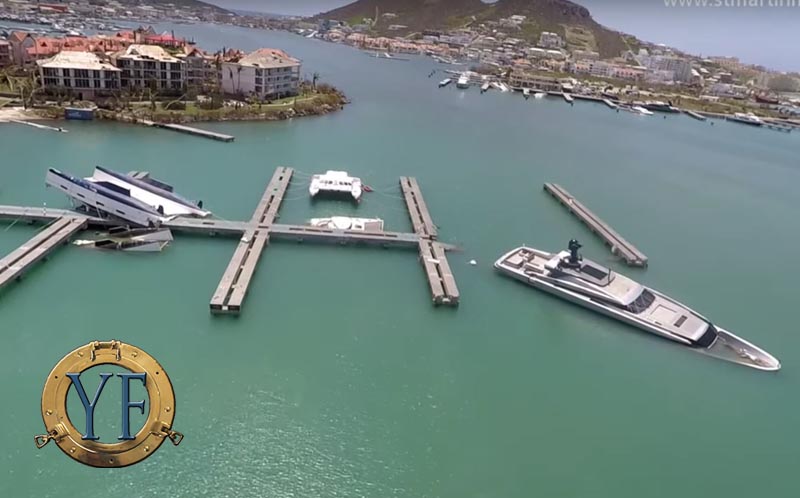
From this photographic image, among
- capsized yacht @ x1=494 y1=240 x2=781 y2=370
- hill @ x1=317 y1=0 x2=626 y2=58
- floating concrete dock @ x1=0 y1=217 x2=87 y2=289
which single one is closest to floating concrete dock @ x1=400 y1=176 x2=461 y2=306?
capsized yacht @ x1=494 y1=240 x2=781 y2=370

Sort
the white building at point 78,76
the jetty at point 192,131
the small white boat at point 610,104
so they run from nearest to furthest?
the jetty at point 192,131
the white building at point 78,76
the small white boat at point 610,104

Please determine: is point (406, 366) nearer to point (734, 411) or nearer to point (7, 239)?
point (734, 411)

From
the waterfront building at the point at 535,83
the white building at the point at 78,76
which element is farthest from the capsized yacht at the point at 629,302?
the waterfront building at the point at 535,83

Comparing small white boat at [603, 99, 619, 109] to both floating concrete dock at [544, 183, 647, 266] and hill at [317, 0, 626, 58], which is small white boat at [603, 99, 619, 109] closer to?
floating concrete dock at [544, 183, 647, 266]

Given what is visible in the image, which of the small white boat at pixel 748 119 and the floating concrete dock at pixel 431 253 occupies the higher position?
the small white boat at pixel 748 119

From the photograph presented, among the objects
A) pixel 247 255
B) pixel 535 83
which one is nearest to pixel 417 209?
pixel 247 255

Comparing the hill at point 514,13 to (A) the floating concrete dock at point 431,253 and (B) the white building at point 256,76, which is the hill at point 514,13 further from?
(A) the floating concrete dock at point 431,253

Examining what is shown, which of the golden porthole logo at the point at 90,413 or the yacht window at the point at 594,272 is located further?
the yacht window at the point at 594,272

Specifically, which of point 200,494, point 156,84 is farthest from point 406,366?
point 156,84
